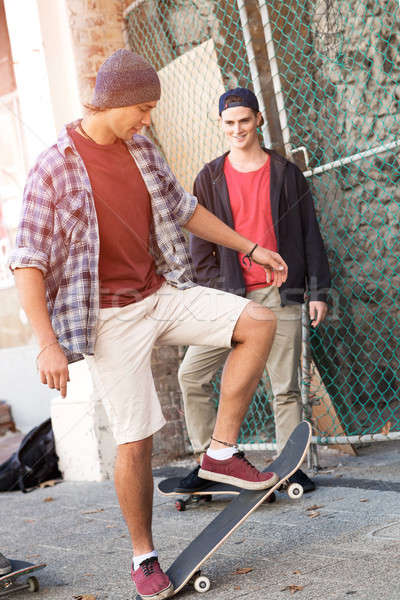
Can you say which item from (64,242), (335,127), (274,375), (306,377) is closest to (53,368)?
(64,242)

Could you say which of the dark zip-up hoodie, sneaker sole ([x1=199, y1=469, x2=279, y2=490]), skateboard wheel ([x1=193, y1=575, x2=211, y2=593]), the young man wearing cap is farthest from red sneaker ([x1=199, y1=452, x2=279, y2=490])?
the dark zip-up hoodie

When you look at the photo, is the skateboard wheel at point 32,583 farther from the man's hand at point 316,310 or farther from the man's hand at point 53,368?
the man's hand at point 316,310

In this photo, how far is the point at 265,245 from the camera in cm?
435

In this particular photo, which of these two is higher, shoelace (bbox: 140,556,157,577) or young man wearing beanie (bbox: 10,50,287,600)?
young man wearing beanie (bbox: 10,50,287,600)

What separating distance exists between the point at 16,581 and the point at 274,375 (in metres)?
1.94

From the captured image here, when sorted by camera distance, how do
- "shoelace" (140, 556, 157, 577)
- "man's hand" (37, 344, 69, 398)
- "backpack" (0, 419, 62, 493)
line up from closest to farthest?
1. "man's hand" (37, 344, 69, 398)
2. "shoelace" (140, 556, 157, 577)
3. "backpack" (0, 419, 62, 493)

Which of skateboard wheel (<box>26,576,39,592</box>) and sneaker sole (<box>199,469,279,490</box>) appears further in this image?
skateboard wheel (<box>26,576,39,592</box>)

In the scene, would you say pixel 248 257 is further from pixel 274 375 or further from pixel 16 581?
pixel 16 581

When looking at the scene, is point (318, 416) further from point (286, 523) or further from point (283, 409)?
point (286, 523)

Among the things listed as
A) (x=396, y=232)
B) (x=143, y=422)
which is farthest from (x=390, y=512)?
(x=396, y=232)

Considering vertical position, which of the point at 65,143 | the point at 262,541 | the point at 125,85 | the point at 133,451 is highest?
the point at 125,85

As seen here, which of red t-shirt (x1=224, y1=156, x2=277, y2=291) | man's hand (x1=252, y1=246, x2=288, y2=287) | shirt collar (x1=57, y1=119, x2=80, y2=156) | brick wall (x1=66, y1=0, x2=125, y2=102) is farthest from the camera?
brick wall (x1=66, y1=0, x2=125, y2=102)

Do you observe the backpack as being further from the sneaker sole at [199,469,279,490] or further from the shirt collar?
the shirt collar

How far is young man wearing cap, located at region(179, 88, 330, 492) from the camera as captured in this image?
440 cm
